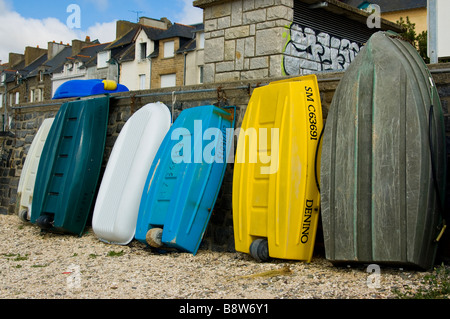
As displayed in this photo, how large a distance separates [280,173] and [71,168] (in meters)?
2.88

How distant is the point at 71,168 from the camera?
21.3 feet

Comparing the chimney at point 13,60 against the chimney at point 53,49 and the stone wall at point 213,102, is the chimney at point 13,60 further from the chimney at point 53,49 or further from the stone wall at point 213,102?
the stone wall at point 213,102

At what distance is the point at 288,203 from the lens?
449 centimetres

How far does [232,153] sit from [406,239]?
86.5 inches

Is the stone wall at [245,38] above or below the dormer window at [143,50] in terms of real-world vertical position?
below

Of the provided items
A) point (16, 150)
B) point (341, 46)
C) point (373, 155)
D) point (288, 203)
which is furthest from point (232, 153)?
point (16, 150)

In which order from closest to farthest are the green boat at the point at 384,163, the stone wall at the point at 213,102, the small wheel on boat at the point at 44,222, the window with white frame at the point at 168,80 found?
1. the green boat at the point at 384,163
2. the stone wall at the point at 213,102
3. the small wheel on boat at the point at 44,222
4. the window with white frame at the point at 168,80

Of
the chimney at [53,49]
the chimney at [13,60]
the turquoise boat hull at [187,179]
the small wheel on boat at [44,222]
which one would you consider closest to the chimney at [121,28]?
the chimney at [53,49]

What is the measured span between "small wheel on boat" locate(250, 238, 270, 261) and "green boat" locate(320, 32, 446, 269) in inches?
24.3

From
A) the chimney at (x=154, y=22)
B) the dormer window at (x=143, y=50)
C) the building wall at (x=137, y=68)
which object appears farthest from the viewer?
the chimney at (x=154, y=22)

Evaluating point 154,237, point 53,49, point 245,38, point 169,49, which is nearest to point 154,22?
point 169,49

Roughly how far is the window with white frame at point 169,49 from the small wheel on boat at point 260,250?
27.9 metres

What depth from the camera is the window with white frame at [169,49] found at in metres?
31.7

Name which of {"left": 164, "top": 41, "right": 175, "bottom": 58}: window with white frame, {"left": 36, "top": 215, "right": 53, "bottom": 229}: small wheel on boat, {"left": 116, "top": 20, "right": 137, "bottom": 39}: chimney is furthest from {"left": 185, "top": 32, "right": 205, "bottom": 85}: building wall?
{"left": 36, "top": 215, "right": 53, "bottom": 229}: small wheel on boat
